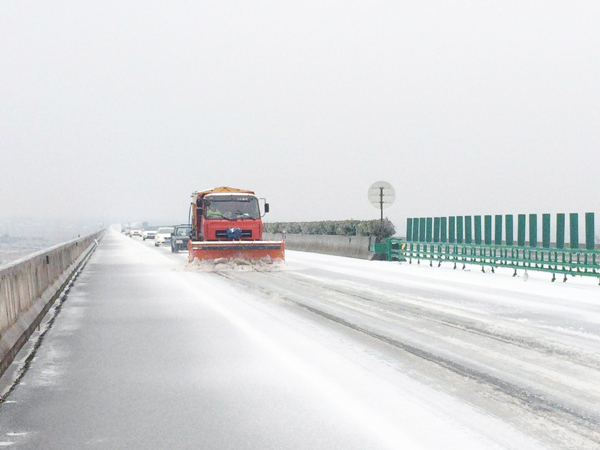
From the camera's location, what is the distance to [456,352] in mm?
9242

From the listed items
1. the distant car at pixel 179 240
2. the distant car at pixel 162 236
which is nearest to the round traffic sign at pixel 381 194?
the distant car at pixel 179 240

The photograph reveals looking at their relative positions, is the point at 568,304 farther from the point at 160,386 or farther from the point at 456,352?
the point at 160,386

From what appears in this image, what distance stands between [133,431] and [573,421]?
3396mm

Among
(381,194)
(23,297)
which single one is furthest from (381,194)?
(23,297)

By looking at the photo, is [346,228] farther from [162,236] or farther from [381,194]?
[162,236]

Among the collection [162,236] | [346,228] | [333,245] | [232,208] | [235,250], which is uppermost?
[232,208]

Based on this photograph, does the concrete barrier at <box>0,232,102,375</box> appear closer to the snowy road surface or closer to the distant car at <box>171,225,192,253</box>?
the snowy road surface

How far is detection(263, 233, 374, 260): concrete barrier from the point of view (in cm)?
3486

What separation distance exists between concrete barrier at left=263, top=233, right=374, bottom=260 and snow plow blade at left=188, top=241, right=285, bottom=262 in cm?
822

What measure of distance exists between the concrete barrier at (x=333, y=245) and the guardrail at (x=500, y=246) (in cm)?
176

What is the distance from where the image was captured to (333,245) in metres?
40.2

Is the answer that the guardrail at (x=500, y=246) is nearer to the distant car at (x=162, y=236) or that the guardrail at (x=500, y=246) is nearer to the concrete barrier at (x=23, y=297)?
the concrete barrier at (x=23, y=297)

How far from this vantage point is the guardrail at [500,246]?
67.1 feet

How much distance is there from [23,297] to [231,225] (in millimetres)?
15796
